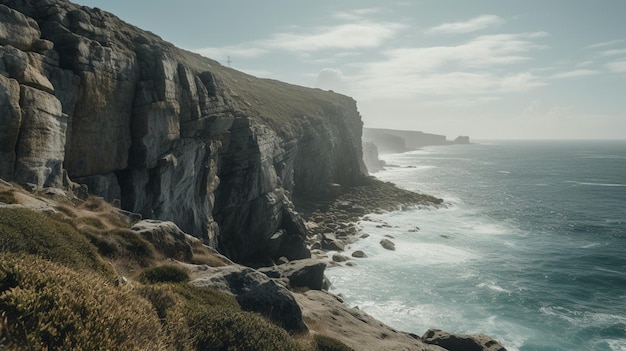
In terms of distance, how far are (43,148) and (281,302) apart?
57.1ft

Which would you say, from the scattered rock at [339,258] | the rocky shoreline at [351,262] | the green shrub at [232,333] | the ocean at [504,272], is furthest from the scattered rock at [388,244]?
the green shrub at [232,333]

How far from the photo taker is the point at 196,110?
39.6 meters

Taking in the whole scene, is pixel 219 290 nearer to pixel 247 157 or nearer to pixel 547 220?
pixel 247 157

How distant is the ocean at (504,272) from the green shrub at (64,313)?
30.3m

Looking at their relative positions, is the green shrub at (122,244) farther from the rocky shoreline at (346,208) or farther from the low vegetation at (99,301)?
the rocky shoreline at (346,208)

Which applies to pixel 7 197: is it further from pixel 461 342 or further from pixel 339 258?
pixel 339 258

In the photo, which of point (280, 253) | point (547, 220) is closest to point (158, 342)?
point (280, 253)

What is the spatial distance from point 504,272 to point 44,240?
51.1 m

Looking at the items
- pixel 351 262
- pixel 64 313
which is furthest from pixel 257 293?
pixel 351 262

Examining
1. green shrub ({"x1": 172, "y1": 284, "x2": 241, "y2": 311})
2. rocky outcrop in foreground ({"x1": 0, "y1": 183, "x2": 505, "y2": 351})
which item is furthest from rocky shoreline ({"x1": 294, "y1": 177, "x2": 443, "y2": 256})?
green shrub ({"x1": 172, "y1": 284, "x2": 241, "y2": 311})

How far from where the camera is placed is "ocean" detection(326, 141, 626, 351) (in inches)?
1412

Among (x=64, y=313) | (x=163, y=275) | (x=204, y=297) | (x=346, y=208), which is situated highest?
(x=64, y=313)

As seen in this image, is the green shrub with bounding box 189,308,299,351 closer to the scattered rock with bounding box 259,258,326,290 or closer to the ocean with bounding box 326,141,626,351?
the scattered rock with bounding box 259,258,326,290

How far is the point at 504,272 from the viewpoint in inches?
1930
